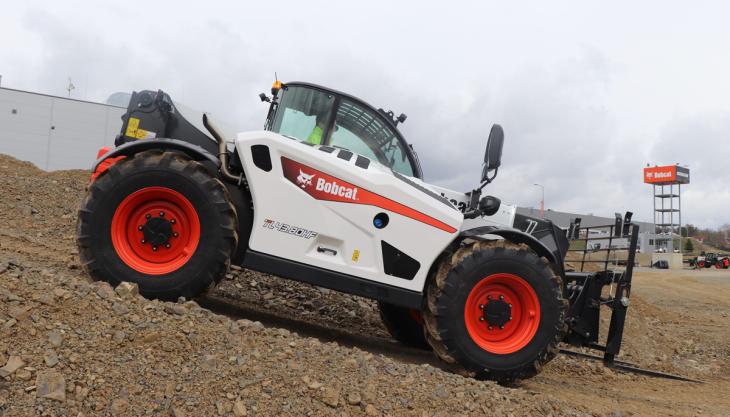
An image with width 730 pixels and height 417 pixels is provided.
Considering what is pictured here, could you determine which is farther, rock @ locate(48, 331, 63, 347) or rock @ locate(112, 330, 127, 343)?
rock @ locate(112, 330, 127, 343)

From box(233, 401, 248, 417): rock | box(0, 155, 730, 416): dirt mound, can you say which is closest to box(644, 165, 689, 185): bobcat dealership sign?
box(0, 155, 730, 416): dirt mound

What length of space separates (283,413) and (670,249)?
168 feet

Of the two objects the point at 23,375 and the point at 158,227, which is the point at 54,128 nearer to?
the point at 158,227

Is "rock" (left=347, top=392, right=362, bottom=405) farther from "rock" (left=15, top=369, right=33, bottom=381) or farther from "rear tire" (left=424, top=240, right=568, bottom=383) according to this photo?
"rock" (left=15, top=369, right=33, bottom=381)

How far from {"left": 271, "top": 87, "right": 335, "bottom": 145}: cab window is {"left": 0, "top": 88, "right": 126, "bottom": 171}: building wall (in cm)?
3298

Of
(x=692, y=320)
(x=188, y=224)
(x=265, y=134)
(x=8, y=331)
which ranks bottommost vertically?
(x=692, y=320)

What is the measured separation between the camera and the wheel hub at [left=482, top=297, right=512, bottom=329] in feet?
14.1

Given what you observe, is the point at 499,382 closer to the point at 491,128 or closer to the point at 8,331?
the point at 491,128

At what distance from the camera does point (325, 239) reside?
417cm

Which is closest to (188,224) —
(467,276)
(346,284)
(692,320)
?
(346,284)

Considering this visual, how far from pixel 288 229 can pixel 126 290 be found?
1.18m

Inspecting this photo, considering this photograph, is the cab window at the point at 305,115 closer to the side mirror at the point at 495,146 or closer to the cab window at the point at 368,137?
the cab window at the point at 368,137

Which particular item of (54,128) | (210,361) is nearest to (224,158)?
(210,361)

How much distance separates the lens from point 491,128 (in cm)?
414
